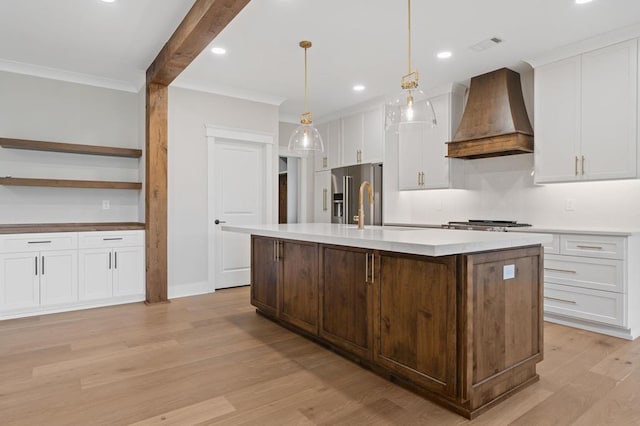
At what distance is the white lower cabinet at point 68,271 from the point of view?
367 cm

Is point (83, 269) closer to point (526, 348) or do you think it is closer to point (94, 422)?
point (94, 422)

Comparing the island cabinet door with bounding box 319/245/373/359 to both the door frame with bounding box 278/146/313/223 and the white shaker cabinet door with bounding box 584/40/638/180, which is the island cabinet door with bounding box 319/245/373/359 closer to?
the white shaker cabinet door with bounding box 584/40/638/180

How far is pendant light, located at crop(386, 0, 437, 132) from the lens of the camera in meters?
2.56

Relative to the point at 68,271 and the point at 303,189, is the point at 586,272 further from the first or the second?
the point at 68,271

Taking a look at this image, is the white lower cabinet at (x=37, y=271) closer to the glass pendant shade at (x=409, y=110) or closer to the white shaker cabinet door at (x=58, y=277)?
the white shaker cabinet door at (x=58, y=277)

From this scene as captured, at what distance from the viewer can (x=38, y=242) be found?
12.3ft

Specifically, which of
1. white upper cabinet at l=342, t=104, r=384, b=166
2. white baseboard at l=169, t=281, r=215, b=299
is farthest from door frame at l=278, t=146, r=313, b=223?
white baseboard at l=169, t=281, r=215, b=299

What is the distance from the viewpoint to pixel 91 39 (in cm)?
350

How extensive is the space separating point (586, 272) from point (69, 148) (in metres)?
5.38

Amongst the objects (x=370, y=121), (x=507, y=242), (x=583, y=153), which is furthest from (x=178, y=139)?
(x=583, y=153)

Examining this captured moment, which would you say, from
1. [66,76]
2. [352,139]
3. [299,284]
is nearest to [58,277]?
[66,76]

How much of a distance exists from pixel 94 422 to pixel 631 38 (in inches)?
188

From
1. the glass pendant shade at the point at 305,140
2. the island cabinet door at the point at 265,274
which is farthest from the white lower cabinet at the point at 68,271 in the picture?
the glass pendant shade at the point at 305,140

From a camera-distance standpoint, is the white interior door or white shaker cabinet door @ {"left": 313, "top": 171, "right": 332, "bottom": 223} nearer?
the white interior door
